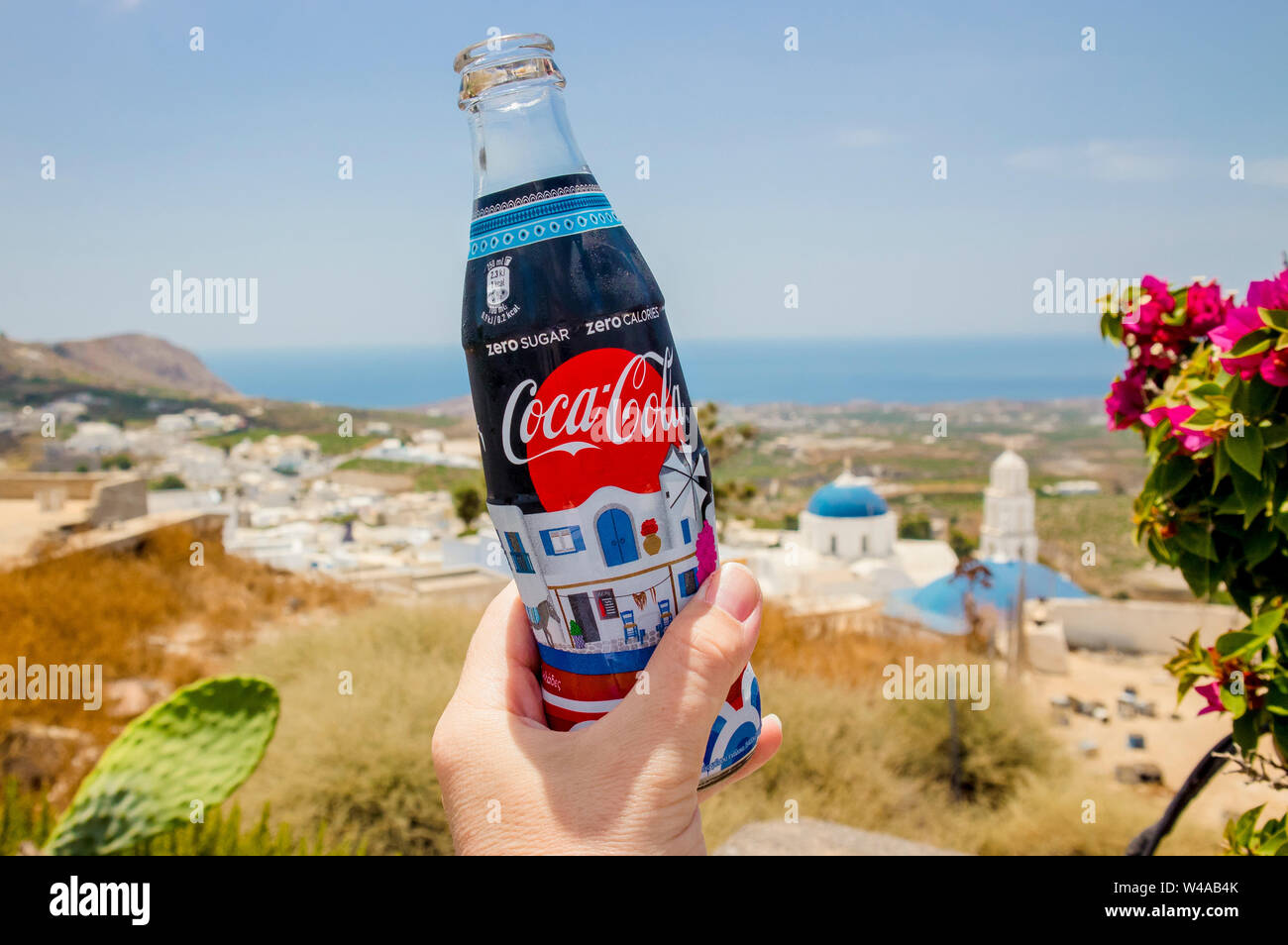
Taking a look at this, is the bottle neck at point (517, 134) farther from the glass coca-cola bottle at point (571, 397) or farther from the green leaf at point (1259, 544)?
the green leaf at point (1259, 544)

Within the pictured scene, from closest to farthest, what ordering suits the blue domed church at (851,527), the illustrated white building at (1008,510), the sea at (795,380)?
the blue domed church at (851,527) → the illustrated white building at (1008,510) → the sea at (795,380)

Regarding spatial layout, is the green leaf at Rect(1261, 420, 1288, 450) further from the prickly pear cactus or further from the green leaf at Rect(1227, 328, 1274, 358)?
the prickly pear cactus

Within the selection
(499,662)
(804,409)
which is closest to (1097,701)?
(499,662)

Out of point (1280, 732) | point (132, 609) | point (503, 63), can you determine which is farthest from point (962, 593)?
point (503, 63)

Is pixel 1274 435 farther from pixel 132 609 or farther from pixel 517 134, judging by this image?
pixel 132 609

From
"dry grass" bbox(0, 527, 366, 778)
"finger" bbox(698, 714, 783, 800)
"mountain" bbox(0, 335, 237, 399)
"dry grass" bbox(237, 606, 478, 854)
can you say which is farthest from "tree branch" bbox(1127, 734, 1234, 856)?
"mountain" bbox(0, 335, 237, 399)
